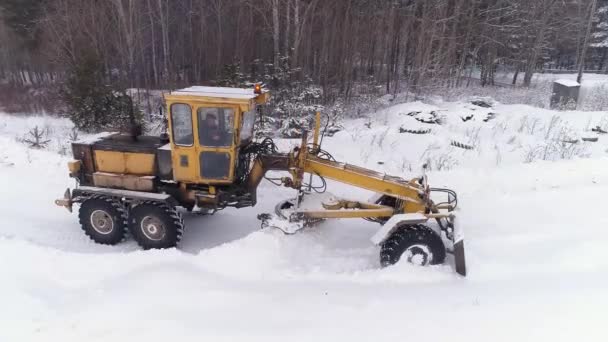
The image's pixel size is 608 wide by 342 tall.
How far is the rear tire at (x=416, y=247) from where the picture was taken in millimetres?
5305

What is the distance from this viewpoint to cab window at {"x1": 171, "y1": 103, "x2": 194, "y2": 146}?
5.58 meters

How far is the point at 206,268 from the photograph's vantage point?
17.2ft

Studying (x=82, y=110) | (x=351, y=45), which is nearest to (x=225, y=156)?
(x=82, y=110)

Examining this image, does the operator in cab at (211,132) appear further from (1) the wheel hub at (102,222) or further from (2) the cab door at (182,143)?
(1) the wheel hub at (102,222)

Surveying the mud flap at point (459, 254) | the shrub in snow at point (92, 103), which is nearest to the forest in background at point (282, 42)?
the shrub in snow at point (92, 103)

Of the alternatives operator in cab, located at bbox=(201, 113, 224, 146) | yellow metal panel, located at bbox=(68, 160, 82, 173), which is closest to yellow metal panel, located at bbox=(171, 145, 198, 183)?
operator in cab, located at bbox=(201, 113, 224, 146)

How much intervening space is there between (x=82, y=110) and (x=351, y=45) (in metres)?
11.2

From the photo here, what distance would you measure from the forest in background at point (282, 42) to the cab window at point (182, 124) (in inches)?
336

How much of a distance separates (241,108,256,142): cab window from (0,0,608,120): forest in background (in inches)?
319

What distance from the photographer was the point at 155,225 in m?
6.11

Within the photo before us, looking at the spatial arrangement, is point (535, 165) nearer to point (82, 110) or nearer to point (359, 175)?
point (359, 175)

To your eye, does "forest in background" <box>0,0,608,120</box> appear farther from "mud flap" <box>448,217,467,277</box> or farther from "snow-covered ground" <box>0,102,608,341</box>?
"mud flap" <box>448,217,467,277</box>

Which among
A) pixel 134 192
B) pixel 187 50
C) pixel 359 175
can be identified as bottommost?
pixel 134 192

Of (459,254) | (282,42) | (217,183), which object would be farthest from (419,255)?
(282,42)
